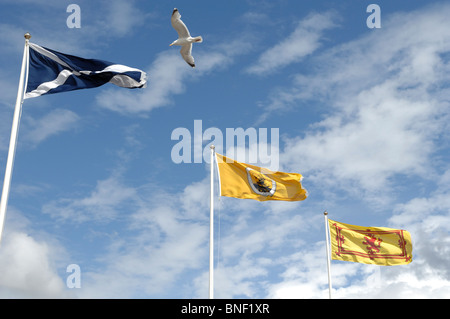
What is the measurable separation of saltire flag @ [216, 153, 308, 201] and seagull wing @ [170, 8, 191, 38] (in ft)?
19.9

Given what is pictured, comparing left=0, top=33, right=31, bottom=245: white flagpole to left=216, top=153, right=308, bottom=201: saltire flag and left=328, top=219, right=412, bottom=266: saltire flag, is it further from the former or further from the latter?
left=328, top=219, right=412, bottom=266: saltire flag

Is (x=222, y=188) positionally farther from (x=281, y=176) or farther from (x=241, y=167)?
(x=281, y=176)

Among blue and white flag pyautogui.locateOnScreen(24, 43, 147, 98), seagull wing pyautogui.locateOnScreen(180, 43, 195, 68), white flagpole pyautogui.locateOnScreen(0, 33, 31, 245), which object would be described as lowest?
white flagpole pyautogui.locateOnScreen(0, 33, 31, 245)

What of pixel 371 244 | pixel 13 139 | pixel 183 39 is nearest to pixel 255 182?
pixel 183 39

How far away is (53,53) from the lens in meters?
18.5

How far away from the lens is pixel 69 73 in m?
18.8

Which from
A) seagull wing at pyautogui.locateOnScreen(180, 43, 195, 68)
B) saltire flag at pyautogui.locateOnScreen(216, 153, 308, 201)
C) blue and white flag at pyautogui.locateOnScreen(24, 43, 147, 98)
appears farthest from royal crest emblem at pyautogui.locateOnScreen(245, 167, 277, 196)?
blue and white flag at pyautogui.locateOnScreen(24, 43, 147, 98)

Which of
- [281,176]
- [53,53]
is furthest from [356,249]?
[53,53]

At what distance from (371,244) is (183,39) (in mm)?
→ 17522

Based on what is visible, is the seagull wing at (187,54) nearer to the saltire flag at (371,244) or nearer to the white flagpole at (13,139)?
the white flagpole at (13,139)

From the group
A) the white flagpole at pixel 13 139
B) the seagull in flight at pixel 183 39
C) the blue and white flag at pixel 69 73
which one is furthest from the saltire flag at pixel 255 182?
the white flagpole at pixel 13 139

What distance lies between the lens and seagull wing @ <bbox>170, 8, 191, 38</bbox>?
20875 mm

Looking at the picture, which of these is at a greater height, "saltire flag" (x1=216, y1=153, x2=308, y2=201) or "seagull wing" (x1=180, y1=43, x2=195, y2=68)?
"seagull wing" (x1=180, y1=43, x2=195, y2=68)
